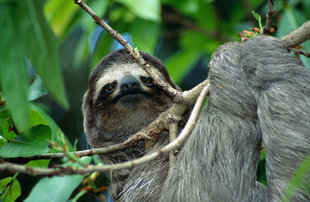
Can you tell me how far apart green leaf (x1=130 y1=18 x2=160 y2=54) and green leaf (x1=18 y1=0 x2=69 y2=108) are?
3981mm

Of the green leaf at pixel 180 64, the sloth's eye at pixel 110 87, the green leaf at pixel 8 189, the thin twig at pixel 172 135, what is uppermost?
the green leaf at pixel 8 189

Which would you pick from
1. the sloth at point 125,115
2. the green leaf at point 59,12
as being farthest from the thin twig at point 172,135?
the green leaf at point 59,12

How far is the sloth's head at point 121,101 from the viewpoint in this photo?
6.12m

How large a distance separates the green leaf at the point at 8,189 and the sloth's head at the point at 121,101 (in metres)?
1.40

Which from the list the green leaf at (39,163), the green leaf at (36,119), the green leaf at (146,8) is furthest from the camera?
the green leaf at (146,8)

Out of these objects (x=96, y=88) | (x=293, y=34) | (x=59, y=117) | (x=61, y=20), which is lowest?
(x=59, y=117)

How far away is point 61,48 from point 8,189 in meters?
11.7

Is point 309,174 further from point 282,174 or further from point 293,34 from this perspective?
point 293,34

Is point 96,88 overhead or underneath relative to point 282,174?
overhead

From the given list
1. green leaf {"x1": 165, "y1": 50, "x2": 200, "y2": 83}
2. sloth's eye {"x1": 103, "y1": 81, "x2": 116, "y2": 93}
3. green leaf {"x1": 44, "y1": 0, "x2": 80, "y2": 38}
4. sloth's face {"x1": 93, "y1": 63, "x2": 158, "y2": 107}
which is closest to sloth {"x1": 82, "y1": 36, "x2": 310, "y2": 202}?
sloth's face {"x1": 93, "y1": 63, "x2": 158, "y2": 107}

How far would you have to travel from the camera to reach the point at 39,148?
469cm

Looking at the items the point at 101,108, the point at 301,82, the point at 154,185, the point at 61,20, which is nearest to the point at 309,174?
the point at 301,82

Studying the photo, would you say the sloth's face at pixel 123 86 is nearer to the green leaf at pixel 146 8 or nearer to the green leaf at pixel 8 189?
the green leaf at pixel 146 8

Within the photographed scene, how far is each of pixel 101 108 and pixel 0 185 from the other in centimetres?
185
